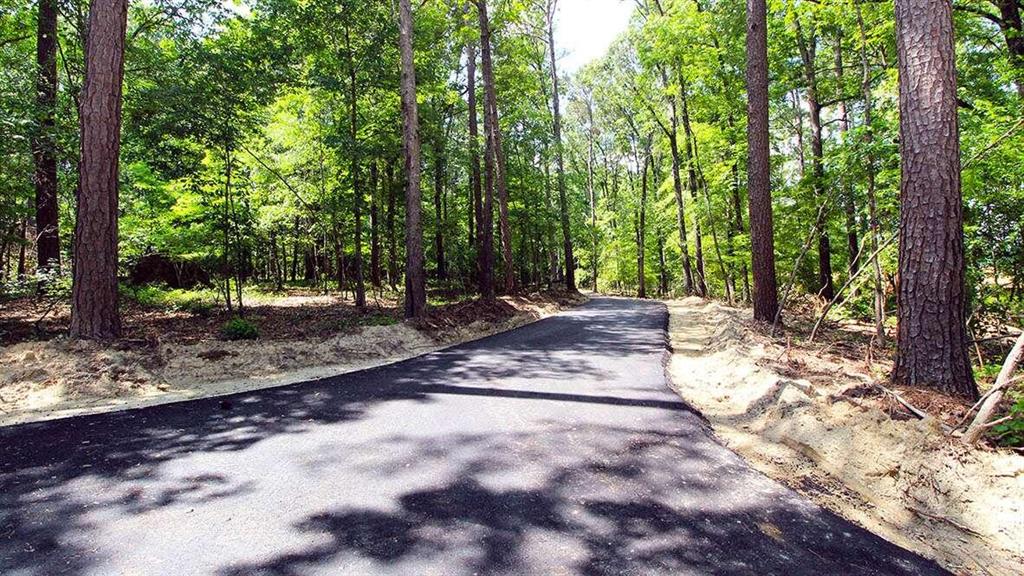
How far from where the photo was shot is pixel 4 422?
464cm

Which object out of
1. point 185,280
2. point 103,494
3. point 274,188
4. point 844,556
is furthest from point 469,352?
point 185,280

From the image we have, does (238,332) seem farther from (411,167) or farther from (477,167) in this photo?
(477,167)

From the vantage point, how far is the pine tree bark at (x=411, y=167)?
34.6 feet

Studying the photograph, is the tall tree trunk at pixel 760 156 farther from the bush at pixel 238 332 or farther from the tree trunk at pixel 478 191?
the bush at pixel 238 332

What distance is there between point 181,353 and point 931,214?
9450 mm

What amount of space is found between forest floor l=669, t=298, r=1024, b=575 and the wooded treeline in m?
0.89

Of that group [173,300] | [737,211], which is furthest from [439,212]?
[737,211]

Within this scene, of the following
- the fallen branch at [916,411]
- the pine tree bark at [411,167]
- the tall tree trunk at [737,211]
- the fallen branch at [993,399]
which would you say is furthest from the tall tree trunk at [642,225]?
the fallen branch at [993,399]

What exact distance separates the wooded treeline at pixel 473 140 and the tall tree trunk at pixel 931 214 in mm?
18

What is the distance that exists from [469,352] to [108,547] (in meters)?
6.33

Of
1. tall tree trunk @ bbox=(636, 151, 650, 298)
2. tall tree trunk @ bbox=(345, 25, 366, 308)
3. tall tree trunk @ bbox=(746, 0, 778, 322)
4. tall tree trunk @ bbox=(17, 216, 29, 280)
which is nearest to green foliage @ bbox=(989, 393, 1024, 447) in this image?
tall tree trunk @ bbox=(746, 0, 778, 322)

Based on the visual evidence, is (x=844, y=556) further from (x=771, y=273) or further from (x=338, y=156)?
(x=338, y=156)

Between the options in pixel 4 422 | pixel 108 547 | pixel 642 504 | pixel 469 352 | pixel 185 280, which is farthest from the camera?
pixel 185 280

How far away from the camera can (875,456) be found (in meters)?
3.46
